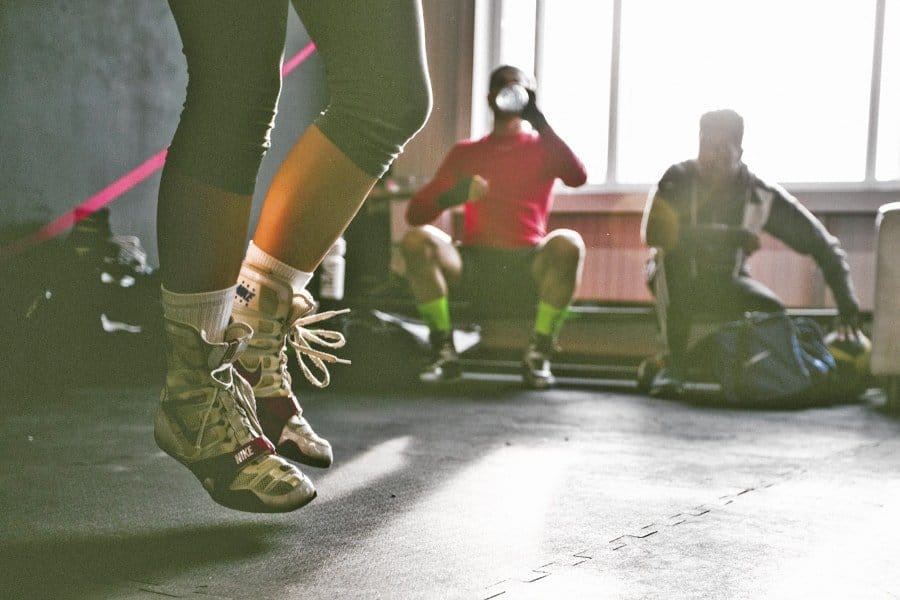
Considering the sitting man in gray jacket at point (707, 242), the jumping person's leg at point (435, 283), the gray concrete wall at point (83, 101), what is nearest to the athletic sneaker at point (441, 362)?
the jumping person's leg at point (435, 283)

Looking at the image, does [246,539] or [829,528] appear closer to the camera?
[246,539]

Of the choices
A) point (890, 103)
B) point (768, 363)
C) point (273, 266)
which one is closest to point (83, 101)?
point (768, 363)

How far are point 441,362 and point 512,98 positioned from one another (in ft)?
3.14

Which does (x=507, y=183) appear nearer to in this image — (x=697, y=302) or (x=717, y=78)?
(x=697, y=302)

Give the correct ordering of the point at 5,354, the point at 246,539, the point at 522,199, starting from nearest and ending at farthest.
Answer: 1. the point at 246,539
2. the point at 5,354
3. the point at 522,199

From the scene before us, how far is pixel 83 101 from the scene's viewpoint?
125 inches

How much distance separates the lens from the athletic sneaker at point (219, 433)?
37.7 inches

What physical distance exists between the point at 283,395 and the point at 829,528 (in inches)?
24.8

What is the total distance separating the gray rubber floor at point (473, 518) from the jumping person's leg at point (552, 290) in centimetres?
106

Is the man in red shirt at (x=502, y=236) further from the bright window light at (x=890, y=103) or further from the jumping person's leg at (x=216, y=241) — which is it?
the jumping person's leg at (x=216, y=241)

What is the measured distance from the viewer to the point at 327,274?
3650mm

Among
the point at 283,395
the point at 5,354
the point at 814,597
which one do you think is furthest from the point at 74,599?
the point at 5,354

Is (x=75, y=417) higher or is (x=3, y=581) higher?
(x=3, y=581)

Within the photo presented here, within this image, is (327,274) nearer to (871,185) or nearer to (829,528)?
(871,185)
